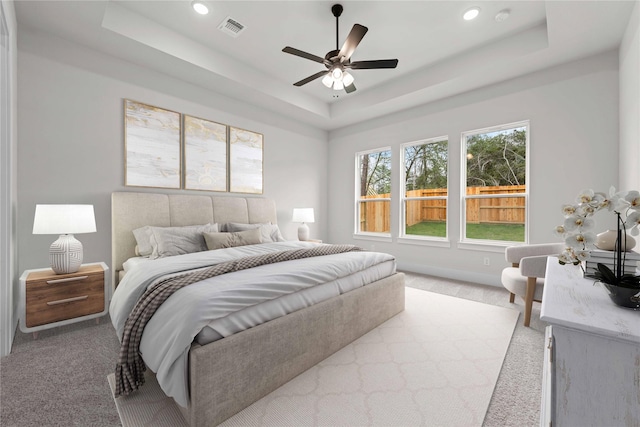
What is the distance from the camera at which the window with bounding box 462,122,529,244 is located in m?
3.75


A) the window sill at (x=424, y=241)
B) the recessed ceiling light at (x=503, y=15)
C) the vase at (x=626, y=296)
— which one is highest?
the recessed ceiling light at (x=503, y=15)

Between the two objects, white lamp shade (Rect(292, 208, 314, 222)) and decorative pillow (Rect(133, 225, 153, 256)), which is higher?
white lamp shade (Rect(292, 208, 314, 222))

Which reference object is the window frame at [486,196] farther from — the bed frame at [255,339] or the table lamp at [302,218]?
the table lamp at [302,218]

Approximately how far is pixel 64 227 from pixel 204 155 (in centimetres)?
189

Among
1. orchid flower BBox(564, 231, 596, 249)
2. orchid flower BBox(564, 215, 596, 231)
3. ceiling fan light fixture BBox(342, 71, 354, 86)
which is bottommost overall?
orchid flower BBox(564, 231, 596, 249)

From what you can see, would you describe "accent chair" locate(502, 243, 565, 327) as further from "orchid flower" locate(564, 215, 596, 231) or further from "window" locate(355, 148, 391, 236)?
"window" locate(355, 148, 391, 236)

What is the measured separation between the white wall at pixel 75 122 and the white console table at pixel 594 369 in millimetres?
3861

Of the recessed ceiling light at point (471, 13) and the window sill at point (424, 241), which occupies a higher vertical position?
the recessed ceiling light at point (471, 13)

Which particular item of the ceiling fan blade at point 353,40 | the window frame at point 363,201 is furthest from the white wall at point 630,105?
the window frame at point 363,201

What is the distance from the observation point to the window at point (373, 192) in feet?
16.9

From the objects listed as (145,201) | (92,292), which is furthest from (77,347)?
(145,201)

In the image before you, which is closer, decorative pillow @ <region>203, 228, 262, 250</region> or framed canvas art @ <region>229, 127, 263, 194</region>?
decorative pillow @ <region>203, 228, 262, 250</region>

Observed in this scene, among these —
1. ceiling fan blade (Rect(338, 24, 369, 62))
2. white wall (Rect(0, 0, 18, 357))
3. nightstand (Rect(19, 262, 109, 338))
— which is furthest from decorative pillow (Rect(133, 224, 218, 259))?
ceiling fan blade (Rect(338, 24, 369, 62))

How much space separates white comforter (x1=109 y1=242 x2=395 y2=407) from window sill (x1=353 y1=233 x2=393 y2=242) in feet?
8.86
